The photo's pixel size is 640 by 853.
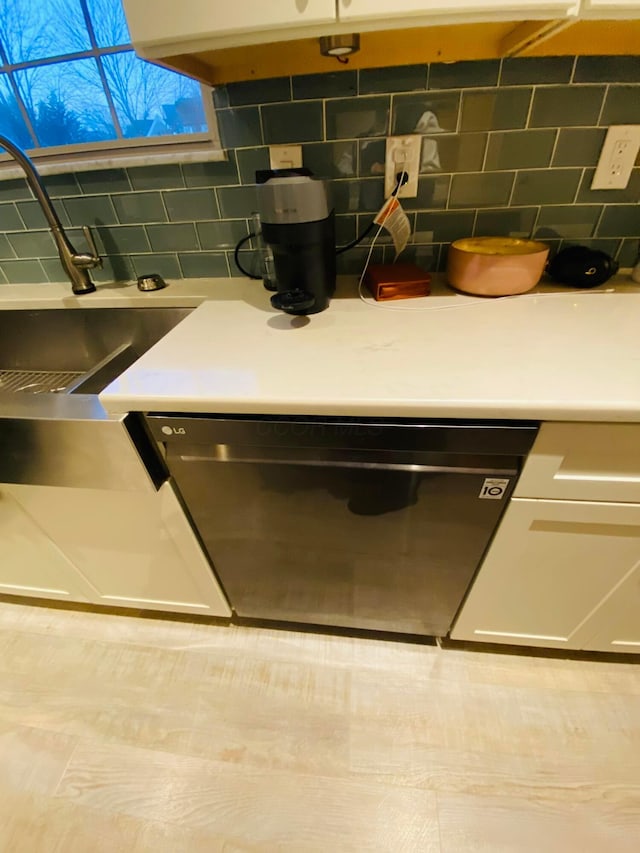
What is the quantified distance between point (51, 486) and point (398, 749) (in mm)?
1073

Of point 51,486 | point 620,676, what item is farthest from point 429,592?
point 51,486

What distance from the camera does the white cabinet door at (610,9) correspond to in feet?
1.69

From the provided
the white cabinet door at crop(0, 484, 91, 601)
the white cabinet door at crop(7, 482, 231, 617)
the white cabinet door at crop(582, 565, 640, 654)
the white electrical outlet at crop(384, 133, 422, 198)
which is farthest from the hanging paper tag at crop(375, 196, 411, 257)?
the white cabinet door at crop(0, 484, 91, 601)

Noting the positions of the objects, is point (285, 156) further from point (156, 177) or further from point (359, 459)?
point (359, 459)

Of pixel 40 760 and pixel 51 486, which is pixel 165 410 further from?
pixel 40 760

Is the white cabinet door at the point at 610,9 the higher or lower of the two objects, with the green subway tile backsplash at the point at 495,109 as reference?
higher

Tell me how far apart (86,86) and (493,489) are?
1.54 meters

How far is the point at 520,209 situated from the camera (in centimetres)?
97

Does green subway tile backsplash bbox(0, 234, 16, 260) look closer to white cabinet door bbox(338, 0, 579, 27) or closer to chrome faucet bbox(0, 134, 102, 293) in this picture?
chrome faucet bbox(0, 134, 102, 293)

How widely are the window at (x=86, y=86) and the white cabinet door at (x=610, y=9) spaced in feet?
2.70

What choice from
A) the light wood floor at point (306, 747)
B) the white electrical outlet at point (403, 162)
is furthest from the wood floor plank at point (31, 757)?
the white electrical outlet at point (403, 162)

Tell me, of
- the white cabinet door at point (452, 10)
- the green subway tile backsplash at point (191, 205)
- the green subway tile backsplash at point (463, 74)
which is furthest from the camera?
the green subway tile backsplash at point (191, 205)

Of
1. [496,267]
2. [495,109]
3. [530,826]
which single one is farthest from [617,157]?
[530,826]

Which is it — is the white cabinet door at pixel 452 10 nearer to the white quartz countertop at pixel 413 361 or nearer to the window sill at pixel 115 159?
the white quartz countertop at pixel 413 361
